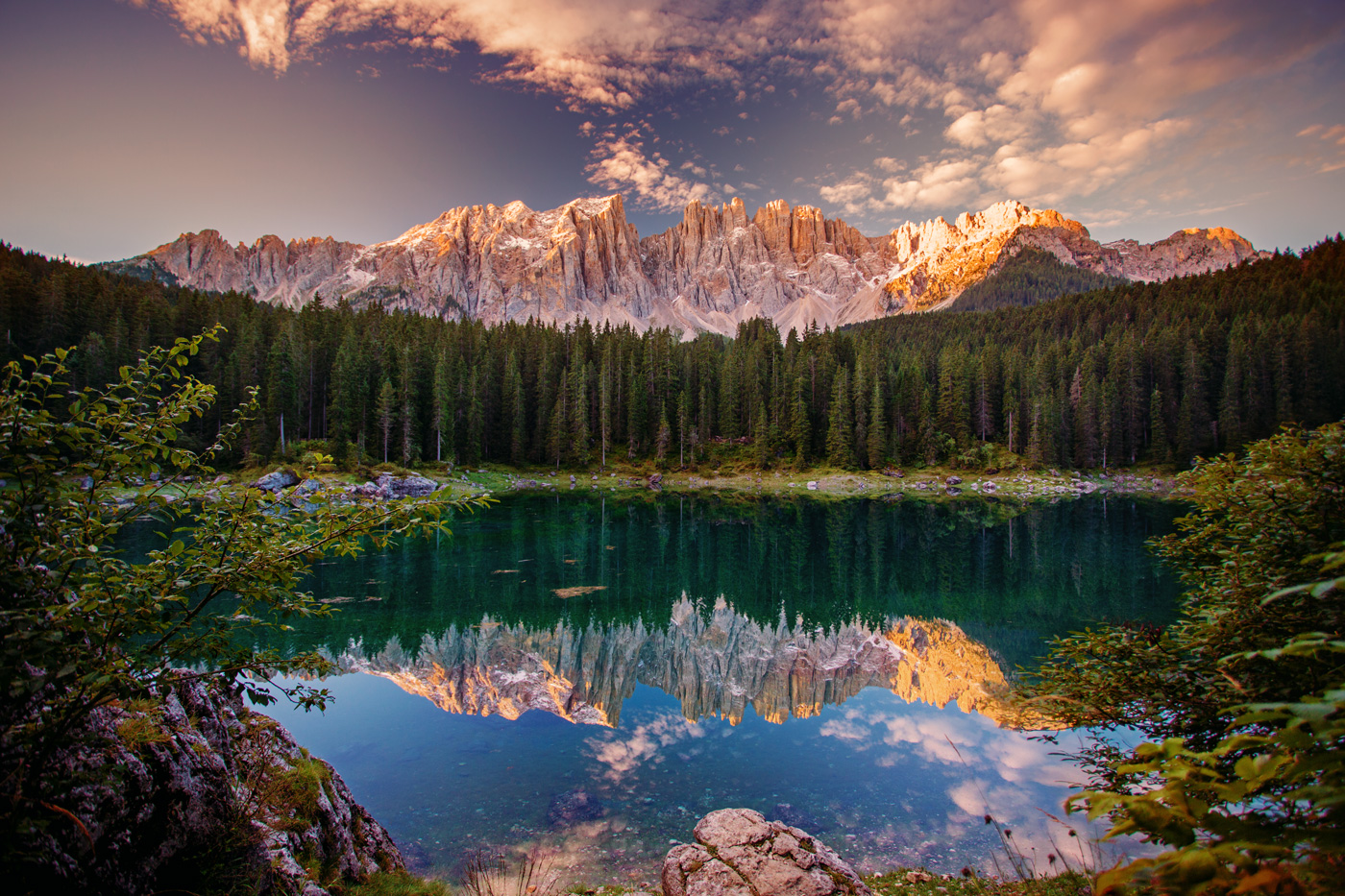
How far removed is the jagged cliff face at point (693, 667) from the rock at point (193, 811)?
7.89m

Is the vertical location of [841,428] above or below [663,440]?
above

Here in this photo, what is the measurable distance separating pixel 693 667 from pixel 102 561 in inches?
668

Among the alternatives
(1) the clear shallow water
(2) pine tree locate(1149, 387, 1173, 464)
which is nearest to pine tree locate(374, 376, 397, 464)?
(1) the clear shallow water

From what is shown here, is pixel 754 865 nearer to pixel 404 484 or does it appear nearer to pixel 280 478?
pixel 404 484

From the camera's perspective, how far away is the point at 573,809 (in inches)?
Result: 433

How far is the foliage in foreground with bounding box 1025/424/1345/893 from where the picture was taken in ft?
5.73

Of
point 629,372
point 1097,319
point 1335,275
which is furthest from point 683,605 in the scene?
point 1335,275

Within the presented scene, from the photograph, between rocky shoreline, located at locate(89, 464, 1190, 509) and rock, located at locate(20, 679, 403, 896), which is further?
rocky shoreline, located at locate(89, 464, 1190, 509)

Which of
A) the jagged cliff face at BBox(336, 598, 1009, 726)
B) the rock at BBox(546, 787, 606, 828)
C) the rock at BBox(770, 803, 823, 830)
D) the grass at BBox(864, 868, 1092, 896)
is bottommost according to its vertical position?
the jagged cliff face at BBox(336, 598, 1009, 726)

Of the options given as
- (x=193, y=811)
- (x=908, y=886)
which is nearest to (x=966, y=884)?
(x=908, y=886)

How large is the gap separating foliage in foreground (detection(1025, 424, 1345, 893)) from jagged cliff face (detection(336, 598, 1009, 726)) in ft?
26.3

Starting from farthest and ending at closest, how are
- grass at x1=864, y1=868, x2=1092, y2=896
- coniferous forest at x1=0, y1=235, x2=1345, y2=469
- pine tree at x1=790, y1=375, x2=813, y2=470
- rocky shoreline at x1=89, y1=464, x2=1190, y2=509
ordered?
pine tree at x1=790, y1=375, x2=813, y2=470 → rocky shoreline at x1=89, y1=464, x2=1190, y2=509 → coniferous forest at x1=0, y1=235, x2=1345, y2=469 → grass at x1=864, y1=868, x2=1092, y2=896

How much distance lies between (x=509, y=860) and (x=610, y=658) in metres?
10.2

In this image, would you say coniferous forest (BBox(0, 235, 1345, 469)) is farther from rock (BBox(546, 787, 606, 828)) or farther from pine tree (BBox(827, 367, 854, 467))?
rock (BBox(546, 787, 606, 828))
